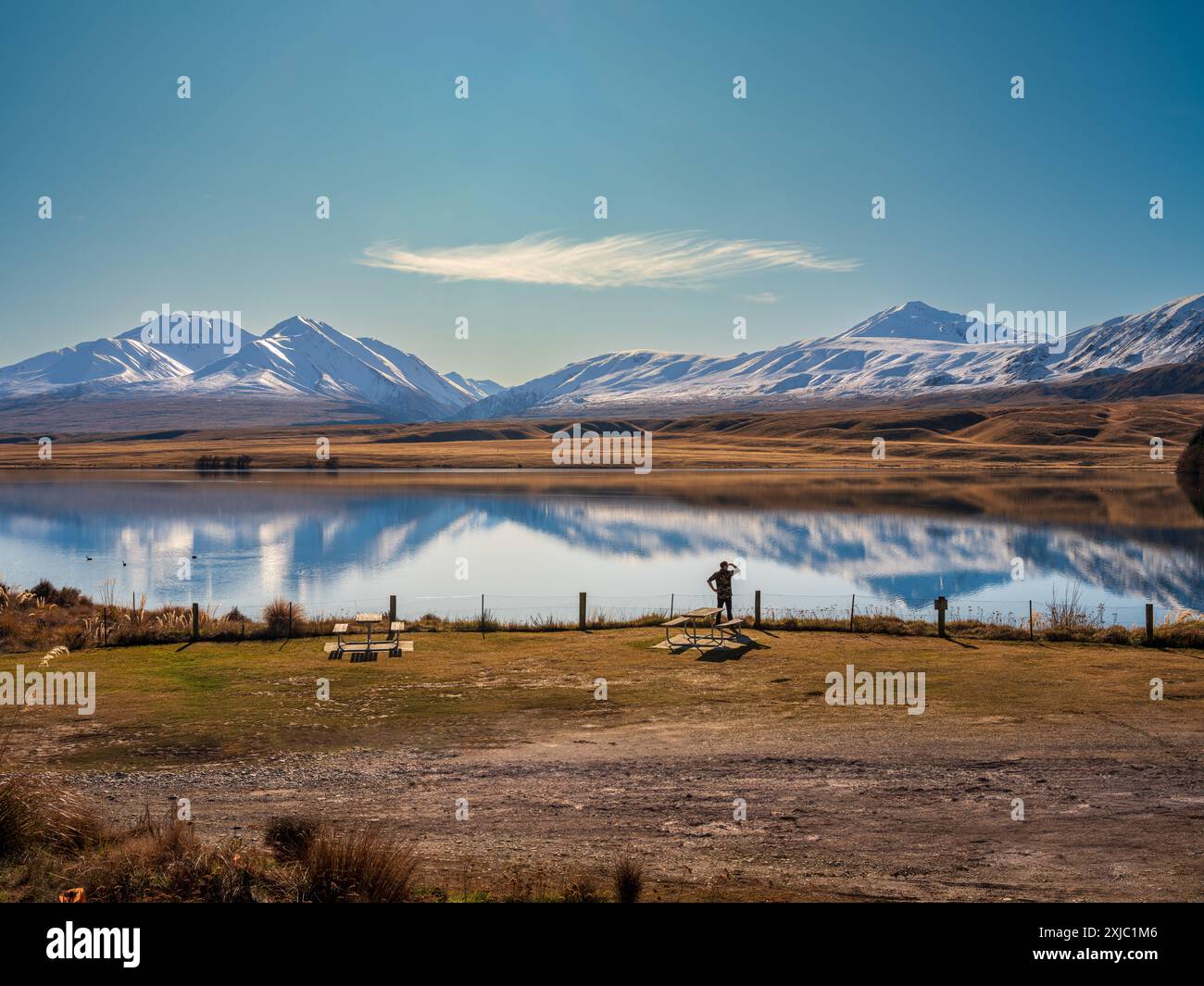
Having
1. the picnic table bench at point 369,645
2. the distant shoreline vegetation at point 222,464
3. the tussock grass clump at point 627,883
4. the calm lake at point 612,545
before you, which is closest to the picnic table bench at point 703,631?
the calm lake at point 612,545

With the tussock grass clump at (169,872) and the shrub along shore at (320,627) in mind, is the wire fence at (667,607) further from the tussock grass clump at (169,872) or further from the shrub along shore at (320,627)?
the tussock grass clump at (169,872)

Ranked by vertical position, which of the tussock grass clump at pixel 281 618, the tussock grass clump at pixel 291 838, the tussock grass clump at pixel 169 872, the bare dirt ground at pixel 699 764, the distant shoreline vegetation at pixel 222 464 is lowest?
the bare dirt ground at pixel 699 764

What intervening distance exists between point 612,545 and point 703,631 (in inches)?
Answer: 992

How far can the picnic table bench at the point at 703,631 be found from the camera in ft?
73.7

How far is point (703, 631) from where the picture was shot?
2423 centimetres

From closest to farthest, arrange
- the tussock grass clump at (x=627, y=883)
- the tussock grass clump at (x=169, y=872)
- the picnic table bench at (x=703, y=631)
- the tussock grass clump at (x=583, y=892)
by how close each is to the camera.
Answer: the tussock grass clump at (x=169, y=872)
the tussock grass clump at (x=583, y=892)
the tussock grass clump at (x=627, y=883)
the picnic table bench at (x=703, y=631)

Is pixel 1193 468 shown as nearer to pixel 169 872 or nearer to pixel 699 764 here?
pixel 699 764

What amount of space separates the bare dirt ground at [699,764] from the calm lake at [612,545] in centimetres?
1103

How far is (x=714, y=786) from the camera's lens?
1208 centimetres

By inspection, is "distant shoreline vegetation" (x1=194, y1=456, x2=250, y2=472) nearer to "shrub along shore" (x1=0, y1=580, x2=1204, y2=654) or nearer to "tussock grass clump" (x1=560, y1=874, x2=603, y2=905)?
"shrub along shore" (x1=0, y1=580, x2=1204, y2=654)
